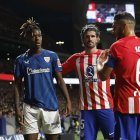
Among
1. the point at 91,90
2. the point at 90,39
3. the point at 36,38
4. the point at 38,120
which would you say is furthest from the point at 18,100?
the point at 90,39

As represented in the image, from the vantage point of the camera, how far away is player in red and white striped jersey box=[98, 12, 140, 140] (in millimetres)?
3959

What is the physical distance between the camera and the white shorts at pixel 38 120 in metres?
5.36

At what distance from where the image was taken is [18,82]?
553 cm

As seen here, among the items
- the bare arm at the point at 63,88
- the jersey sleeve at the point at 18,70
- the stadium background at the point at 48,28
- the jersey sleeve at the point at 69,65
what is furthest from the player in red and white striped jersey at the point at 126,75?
the stadium background at the point at 48,28

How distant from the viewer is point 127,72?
398 cm

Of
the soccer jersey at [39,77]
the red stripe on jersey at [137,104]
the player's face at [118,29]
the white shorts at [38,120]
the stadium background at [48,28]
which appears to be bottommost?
the white shorts at [38,120]

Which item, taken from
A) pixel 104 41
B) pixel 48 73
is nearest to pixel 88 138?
pixel 48 73

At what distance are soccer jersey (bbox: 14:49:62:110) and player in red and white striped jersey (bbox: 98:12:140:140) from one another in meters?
1.53

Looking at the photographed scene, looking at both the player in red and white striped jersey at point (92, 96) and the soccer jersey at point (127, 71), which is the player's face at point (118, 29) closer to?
the soccer jersey at point (127, 71)

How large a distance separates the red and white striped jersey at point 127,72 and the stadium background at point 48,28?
1526 cm

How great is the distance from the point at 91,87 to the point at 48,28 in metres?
31.2

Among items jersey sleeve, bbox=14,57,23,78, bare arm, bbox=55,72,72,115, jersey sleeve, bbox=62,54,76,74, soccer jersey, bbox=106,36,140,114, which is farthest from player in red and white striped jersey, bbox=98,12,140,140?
jersey sleeve, bbox=62,54,76,74

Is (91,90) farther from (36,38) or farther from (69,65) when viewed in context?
(36,38)

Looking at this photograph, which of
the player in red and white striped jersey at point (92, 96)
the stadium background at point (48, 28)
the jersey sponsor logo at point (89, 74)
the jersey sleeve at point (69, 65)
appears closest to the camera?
the player in red and white striped jersey at point (92, 96)
